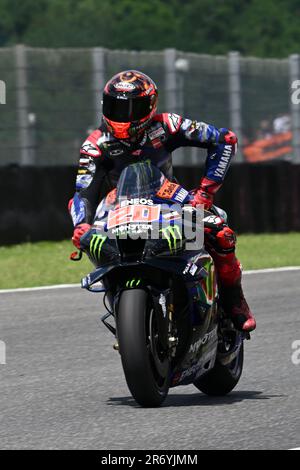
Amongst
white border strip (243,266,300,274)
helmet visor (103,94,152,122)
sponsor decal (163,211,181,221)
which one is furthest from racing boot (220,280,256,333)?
white border strip (243,266,300,274)

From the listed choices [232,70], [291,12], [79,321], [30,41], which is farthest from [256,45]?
[79,321]

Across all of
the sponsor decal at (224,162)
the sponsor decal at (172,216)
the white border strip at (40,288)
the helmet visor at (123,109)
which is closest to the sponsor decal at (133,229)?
the sponsor decal at (172,216)

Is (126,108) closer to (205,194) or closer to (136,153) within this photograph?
(136,153)

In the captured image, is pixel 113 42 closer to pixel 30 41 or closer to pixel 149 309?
pixel 30 41

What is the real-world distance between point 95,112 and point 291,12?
260 feet

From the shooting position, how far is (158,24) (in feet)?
296

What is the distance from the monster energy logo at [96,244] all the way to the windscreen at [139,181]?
0.22 metres

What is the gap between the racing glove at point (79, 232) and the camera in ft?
21.4

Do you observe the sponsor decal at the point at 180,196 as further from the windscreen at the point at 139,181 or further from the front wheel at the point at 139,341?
the front wheel at the point at 139,341

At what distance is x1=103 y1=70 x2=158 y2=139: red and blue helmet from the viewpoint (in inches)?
265

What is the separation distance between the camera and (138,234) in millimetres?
6250

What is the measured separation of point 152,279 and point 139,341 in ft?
1.22

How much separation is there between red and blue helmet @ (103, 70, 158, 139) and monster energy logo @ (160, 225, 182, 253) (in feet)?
2.11

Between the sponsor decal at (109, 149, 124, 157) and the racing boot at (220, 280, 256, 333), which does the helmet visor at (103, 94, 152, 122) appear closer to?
Answer: the sponsor decal at (109, 149, 124, 157)
